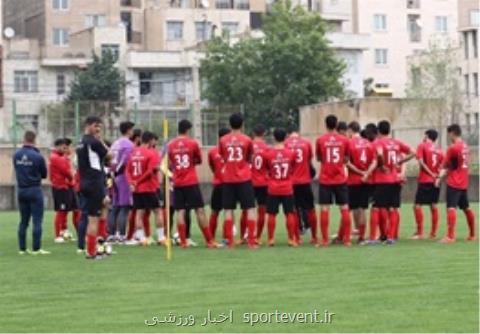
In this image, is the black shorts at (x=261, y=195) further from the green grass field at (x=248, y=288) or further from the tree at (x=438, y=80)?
the tree at (x=438, y=80)

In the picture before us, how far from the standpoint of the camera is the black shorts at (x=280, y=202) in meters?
23.6

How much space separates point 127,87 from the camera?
9294 cm

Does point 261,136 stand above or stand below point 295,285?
above

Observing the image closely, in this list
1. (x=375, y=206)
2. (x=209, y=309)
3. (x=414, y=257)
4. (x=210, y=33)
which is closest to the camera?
(x=209, y=309)

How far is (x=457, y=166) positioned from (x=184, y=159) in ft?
15.9

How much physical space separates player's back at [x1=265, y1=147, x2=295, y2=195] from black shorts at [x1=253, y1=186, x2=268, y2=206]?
4.72 feet

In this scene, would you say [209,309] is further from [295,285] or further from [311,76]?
[311,76]

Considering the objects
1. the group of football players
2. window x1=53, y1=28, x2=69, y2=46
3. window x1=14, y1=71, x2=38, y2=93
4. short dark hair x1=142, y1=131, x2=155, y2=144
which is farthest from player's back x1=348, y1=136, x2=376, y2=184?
window x1=53, y1=28, x2=69, y2=46

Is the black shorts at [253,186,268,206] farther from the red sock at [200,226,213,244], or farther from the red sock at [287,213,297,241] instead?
the red sock at [200,226,213,244]

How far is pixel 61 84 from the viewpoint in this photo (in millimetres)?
93812

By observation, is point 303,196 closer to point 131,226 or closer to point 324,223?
point 324,223

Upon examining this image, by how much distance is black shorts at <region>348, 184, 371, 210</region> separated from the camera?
24469mm

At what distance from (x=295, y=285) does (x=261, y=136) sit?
882cm

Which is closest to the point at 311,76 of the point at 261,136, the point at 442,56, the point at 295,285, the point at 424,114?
the point at 442,56
